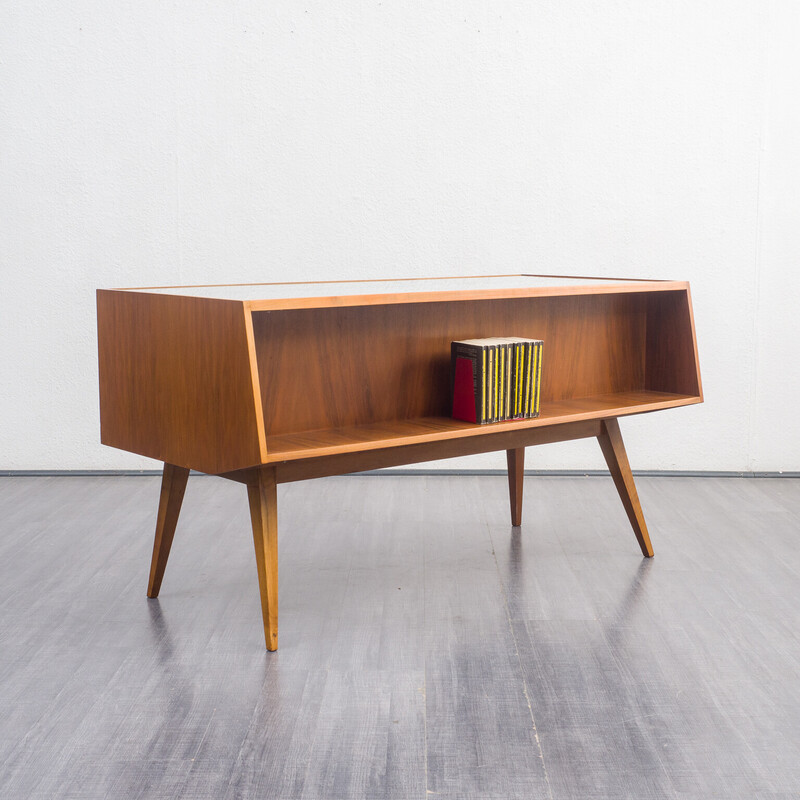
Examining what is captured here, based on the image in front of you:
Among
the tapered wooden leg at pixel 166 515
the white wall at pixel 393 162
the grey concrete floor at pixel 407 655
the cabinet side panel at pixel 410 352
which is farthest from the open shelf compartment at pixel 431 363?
the white wall at pixel 393 162

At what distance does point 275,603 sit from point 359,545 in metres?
0.82

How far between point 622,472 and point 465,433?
2.38ft

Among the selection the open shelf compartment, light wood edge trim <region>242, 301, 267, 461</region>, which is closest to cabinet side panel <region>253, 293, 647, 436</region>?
the open shelf compartment

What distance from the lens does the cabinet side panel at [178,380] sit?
1.99 meters

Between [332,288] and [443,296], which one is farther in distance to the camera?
[332,288]

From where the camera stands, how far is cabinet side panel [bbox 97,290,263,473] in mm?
1994

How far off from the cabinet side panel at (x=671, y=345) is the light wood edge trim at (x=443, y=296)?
0.08 m

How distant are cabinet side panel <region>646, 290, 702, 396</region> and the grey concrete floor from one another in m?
0.55

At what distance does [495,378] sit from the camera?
7.86ft

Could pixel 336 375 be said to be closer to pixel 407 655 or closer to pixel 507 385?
pixel 507 385

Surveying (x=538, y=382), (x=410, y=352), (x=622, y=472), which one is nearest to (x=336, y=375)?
(x=410, y=352)

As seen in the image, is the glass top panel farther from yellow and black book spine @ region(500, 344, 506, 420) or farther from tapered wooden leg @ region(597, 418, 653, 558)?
tapered wooden leg @ region(597, 418, 653, 558)

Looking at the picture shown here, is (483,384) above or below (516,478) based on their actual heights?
above

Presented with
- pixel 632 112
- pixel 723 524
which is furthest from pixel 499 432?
pixel 632 112
